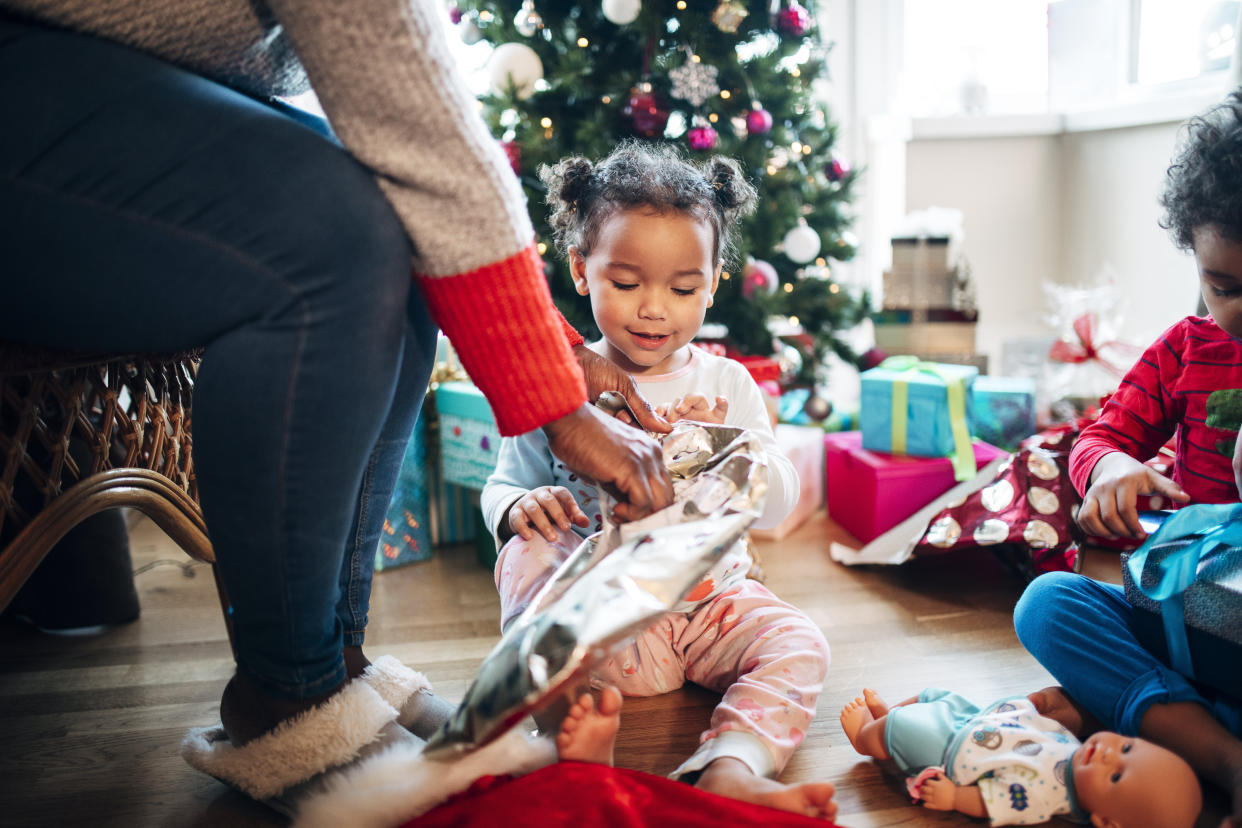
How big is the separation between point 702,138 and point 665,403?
0.91m

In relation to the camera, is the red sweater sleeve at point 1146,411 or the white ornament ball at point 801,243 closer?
the red sweater sleeve at point 1146,411

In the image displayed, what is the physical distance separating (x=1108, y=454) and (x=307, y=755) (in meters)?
0.95

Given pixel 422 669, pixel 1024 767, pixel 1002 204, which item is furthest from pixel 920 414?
pixel 1002 204

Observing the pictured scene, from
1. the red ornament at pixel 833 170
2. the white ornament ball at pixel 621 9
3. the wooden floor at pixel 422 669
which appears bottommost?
the wooden floor at pixel 422 669

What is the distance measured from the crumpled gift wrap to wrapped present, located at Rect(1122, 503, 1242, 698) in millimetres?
409

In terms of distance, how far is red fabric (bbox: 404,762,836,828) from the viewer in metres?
0.72

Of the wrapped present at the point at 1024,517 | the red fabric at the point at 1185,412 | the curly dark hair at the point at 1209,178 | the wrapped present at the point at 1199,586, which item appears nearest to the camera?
the wrapped present at the point at 1199,586

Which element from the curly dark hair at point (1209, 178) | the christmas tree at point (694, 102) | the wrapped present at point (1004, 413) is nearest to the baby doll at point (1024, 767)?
the curly dark hair at point (1209, 178)

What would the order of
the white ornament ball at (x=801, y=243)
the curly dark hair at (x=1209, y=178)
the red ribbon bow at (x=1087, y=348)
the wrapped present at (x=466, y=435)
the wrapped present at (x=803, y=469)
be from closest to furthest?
the curly dark hair at (x=1209, y=178) → the wrapped present at (x=466, y=435) → the wrapped present at (x=803, y=469) → the red ribbon bow at (x=1087, y=348) → the white ornament ball at (x=801, y=243)

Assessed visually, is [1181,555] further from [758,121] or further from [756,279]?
[758,121]

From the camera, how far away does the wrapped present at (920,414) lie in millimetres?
1660

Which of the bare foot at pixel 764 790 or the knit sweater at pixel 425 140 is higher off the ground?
the knit sweater at pixel 425 140

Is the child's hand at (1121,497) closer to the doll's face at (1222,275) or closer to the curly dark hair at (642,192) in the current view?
the doll's face at (1222,275)

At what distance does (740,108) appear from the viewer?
2.08 meters
